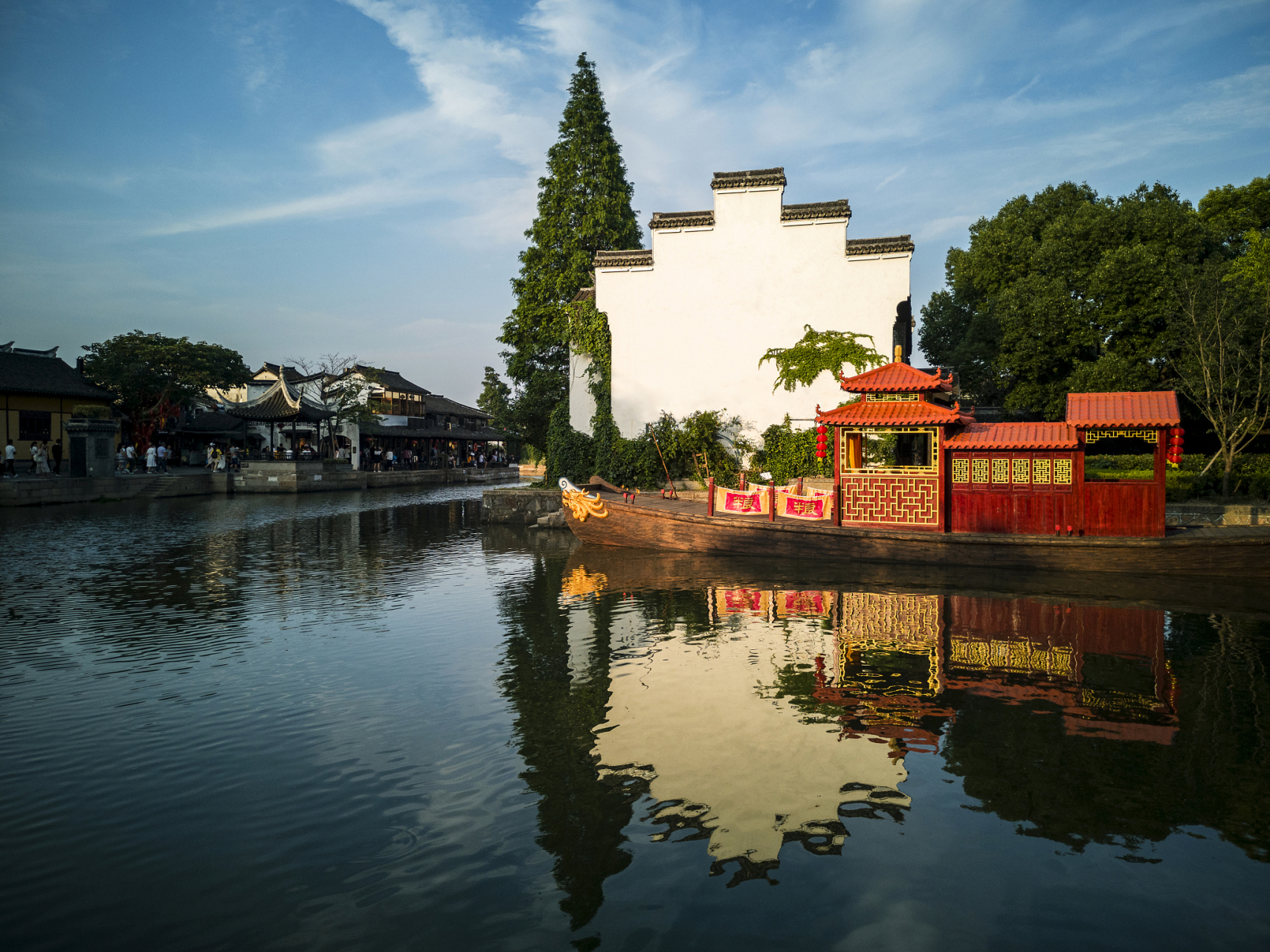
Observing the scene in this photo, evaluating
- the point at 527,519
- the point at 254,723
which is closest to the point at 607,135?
the point at 527,519

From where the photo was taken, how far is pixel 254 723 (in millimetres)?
6410

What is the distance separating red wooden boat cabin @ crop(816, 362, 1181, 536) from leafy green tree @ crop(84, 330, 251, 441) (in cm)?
4008

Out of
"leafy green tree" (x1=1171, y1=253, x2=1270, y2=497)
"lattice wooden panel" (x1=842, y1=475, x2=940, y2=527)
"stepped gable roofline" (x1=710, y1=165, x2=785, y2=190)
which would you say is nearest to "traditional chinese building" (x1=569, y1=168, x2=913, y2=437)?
"stepped gable roofline" (x1=710, y1=165, x2=785, y2=190)

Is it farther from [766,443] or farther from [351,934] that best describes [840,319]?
[351,934]

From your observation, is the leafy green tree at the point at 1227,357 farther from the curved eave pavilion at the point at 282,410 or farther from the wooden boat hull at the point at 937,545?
the curved eave pavilion at the point at 282,410

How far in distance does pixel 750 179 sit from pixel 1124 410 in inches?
528

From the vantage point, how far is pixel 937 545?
44.7ft

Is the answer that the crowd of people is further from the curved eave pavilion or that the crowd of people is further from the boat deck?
the boat deck

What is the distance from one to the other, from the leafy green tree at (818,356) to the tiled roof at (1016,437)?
23.3 feet

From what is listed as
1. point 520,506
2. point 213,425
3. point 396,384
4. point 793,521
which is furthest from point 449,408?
point 793,521

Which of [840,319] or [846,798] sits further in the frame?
[840,319]

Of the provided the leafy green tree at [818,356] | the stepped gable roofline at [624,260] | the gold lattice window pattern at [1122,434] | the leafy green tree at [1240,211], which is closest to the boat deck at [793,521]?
the gold lattice window pattern at [1122,434]

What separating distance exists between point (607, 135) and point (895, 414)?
19.3 meters

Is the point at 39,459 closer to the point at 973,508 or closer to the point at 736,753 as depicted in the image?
the point at 973,508
